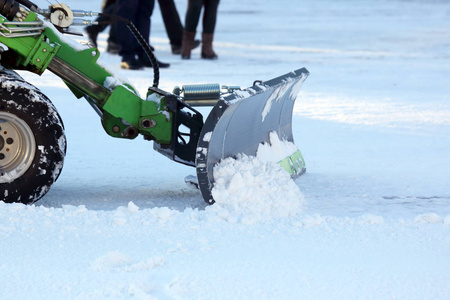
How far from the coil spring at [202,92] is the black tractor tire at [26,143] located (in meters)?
0.69

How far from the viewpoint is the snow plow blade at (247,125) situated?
408cm

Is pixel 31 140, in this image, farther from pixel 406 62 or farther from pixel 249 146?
pixel 406 62

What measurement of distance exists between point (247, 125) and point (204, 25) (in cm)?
685

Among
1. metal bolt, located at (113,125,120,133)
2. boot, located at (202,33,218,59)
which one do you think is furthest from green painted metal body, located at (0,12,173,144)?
boot, located at (202,33,218,59)

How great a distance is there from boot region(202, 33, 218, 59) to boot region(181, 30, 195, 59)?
0.16 meters

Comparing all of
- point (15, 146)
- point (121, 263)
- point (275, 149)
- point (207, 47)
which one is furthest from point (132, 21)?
point (121, 263)

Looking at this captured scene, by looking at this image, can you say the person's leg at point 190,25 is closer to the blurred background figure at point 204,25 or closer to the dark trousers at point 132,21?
the blurred background figure at point 204,25

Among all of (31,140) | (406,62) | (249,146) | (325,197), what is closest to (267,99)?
(249,146)

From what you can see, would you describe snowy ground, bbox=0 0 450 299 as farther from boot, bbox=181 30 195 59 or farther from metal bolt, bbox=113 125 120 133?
boot, bbox=181 30 195 59

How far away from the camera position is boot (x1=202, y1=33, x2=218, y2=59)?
1132 cm

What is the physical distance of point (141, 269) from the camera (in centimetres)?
320

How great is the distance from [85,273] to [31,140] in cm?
118

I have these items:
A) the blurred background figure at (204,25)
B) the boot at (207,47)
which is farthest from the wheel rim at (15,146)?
the boot at (207,47)

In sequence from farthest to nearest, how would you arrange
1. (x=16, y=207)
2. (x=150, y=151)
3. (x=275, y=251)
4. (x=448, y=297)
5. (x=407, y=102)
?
(x=407, y=102)
(x=150, y=151)
(x=16, y=207)
(x=275, y=251)
(x=448, y=297)
